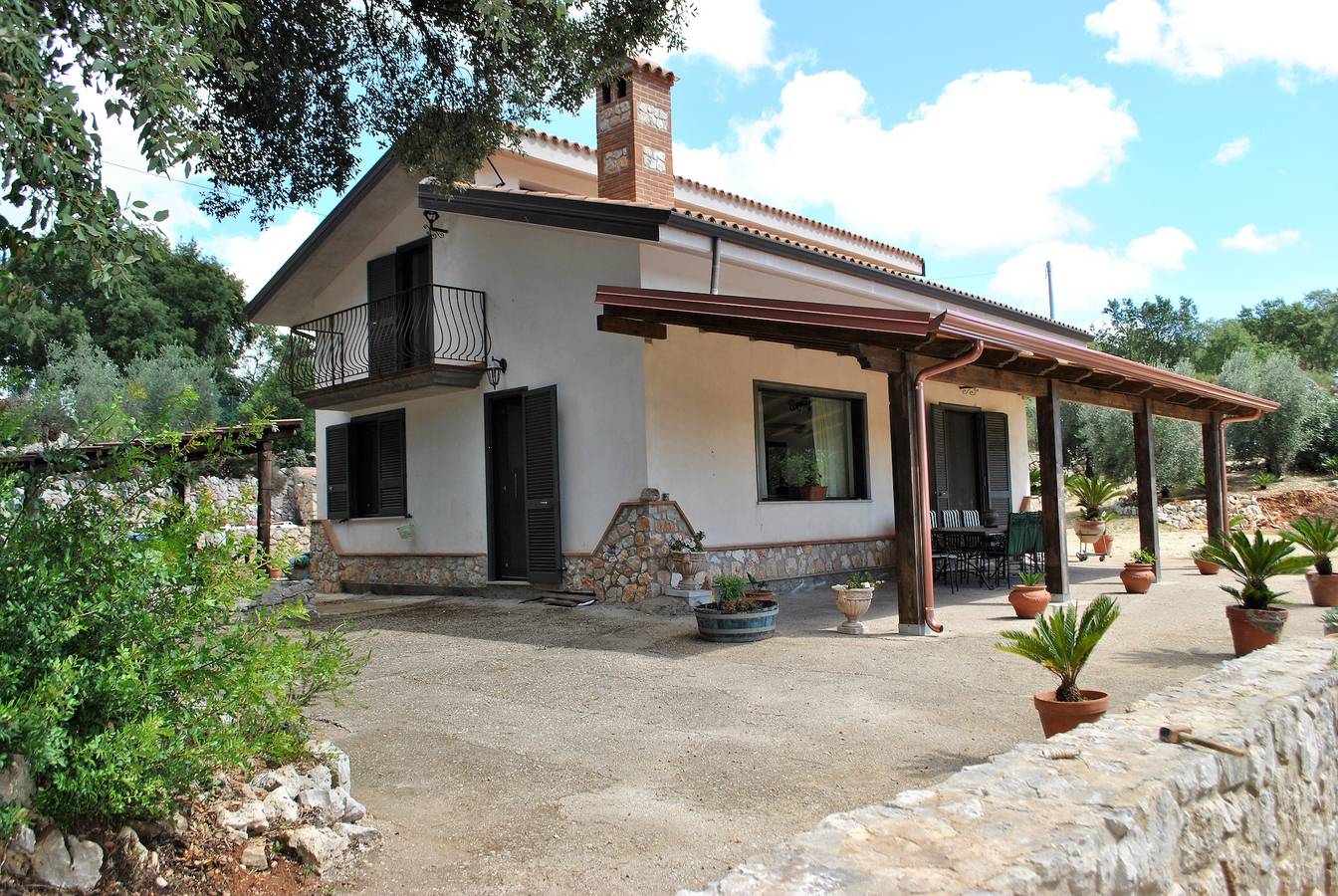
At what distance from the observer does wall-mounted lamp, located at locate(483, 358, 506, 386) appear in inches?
435

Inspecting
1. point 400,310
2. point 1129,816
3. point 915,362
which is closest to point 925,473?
point 915,362

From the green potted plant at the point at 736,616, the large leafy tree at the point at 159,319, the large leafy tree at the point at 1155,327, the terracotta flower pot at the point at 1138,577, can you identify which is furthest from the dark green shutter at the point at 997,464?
the large leafy tree at the point at 1155,327

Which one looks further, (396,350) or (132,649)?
(396,350)

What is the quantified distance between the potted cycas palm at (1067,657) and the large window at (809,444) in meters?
6.28

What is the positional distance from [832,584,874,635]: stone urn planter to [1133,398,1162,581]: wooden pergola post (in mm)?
5081

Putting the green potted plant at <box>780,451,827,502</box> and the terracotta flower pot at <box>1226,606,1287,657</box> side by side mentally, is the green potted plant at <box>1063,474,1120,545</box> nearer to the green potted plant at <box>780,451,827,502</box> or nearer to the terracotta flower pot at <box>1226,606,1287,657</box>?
the green potted plant at <box>780,451,827,502</box>

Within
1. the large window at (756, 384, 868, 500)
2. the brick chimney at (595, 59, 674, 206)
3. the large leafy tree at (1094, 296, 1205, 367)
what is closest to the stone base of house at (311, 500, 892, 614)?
the large window at (756, 384, 868, 500)

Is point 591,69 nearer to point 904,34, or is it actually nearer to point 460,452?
point 904,34

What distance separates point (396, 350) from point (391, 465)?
1826 millimetres

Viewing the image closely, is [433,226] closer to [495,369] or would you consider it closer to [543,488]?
[495,369]

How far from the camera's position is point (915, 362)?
299 inches

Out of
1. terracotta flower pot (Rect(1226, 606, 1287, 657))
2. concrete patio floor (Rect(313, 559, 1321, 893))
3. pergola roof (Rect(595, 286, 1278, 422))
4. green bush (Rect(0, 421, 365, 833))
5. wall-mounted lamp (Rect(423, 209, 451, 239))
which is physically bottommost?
concrete patio floor (Rect(313, 559, 1321, 893))

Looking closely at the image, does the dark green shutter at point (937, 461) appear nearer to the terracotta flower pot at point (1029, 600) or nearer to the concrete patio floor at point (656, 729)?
the concrete patio floor at point (656, 729)

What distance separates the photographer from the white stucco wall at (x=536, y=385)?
9.78 m
